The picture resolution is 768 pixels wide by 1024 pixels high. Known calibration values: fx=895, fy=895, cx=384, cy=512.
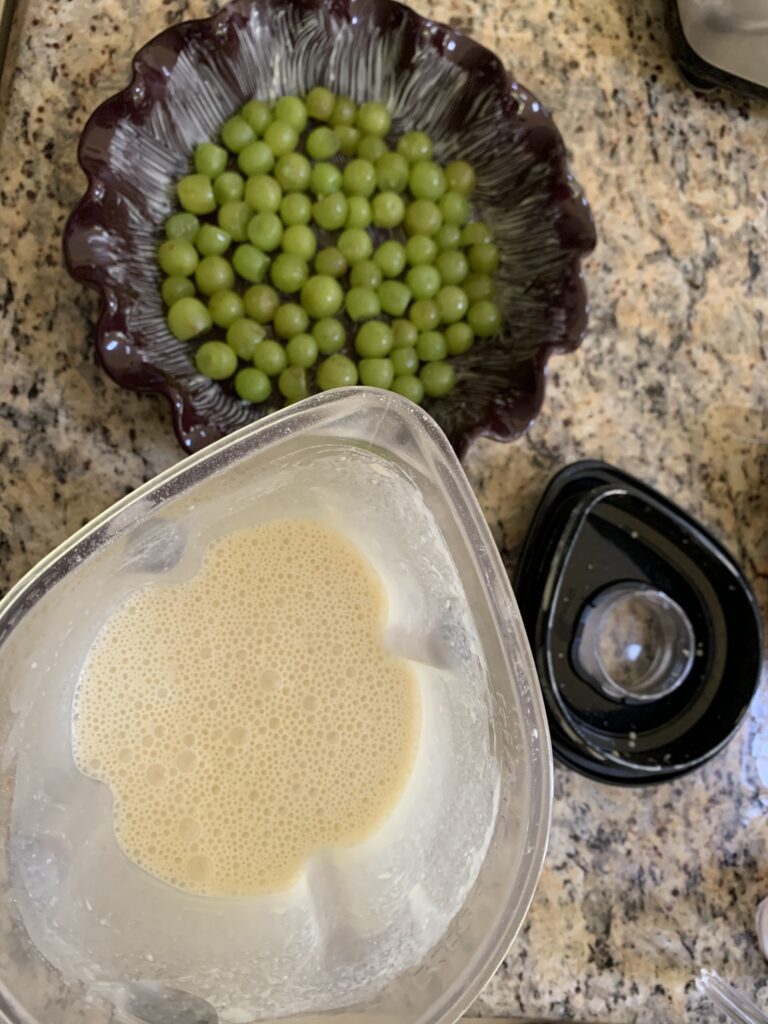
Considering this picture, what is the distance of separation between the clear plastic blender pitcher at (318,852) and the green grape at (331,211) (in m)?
0.29

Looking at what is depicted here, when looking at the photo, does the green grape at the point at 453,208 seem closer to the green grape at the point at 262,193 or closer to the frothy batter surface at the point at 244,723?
the green grape at the point at 262,193

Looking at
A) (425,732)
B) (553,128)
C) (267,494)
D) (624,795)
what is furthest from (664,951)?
(553,128)

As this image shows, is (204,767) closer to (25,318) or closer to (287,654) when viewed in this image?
(287,654)

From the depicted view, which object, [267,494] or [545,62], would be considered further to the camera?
[545,62]

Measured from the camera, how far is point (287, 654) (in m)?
0.52

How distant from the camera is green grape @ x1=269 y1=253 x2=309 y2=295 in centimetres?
71

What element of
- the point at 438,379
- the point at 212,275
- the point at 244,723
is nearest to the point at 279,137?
the point at 212,275

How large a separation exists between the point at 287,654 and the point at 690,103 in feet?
2.08

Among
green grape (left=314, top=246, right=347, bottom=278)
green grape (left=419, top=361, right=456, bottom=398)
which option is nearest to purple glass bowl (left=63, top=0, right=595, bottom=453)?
green grape (left=419, top=361, right=456, bottom=398)

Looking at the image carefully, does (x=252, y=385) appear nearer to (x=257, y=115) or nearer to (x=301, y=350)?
(x=301, y=350)

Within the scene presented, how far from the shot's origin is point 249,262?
0.70 m

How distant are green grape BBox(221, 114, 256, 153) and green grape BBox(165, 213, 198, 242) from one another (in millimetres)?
69

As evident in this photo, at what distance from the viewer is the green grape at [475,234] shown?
736mm

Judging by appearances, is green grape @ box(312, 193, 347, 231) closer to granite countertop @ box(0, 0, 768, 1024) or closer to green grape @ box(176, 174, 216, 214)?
green grape @ box(176, 174, 216, 214)
